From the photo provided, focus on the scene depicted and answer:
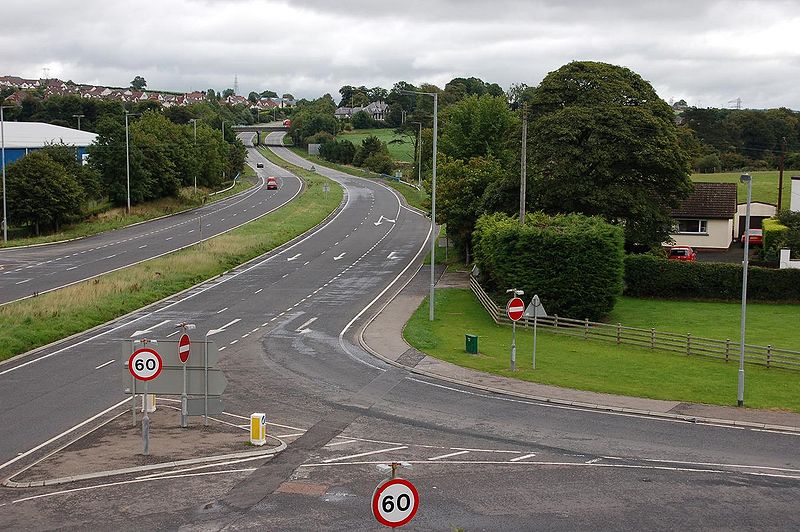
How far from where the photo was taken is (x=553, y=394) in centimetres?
2984

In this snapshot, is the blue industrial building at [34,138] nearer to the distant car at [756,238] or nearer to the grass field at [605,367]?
the distant car at [756,238]

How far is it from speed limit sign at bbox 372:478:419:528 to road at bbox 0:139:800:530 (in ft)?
18.0

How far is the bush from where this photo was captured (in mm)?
44938

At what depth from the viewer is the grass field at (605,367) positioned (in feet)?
100

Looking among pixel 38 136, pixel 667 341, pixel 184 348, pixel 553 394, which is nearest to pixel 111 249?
pixel 667 341

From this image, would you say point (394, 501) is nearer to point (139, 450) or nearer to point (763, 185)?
point (139, 450)

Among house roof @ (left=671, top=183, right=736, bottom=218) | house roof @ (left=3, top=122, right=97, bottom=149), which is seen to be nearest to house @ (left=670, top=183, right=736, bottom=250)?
house roof @ (left=671, top=183, right=736, bottom=218)

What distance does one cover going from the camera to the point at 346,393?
2941 centimetres

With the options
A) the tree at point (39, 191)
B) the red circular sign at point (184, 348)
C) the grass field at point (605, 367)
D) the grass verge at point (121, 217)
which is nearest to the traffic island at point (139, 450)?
Answer: the red circular sign at point (184, 348)

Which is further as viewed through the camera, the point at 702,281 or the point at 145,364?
the point at 702,281

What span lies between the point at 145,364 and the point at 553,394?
45.7ft

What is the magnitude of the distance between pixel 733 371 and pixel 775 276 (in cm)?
2016

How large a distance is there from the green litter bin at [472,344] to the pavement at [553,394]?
1.78m

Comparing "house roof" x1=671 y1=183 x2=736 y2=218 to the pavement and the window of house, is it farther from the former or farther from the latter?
the pavement
